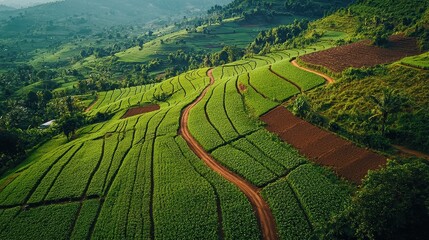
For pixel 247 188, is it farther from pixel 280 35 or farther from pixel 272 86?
pixel 280 35

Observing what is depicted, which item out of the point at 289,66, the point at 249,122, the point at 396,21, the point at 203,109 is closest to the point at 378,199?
the point at 249,122

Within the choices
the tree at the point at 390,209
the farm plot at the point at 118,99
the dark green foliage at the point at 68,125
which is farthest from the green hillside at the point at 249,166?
the farm plot at the point at 118,99

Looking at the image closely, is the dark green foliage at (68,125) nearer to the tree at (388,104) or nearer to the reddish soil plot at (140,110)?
the reddish soil plot at (140,110)

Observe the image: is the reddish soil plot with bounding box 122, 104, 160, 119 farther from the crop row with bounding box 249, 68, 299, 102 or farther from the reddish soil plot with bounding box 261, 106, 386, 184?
the reddish soil plot with bounding box 261, 106, 386, 184

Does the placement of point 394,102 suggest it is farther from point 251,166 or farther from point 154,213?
point 154,213

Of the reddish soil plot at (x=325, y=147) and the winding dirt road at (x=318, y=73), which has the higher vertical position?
the winding dirt road at (x=318, y=73)
